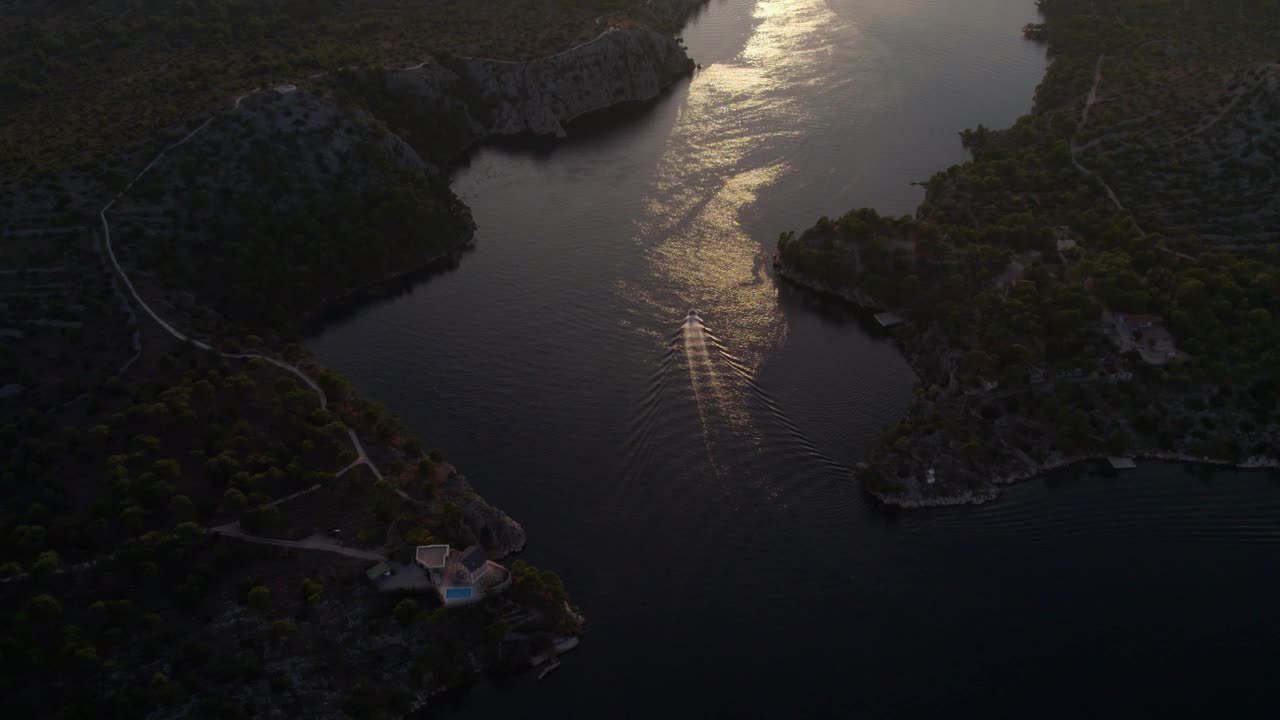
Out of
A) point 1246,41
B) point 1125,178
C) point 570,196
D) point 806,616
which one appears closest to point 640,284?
point 570,196

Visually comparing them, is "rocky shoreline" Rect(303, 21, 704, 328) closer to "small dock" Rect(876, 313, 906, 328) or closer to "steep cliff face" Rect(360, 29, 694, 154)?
"steep cliff face" Rect(360, 29, 694, 154)

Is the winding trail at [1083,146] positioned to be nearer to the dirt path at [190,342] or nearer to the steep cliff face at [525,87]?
the steep cliff face at [525,87]

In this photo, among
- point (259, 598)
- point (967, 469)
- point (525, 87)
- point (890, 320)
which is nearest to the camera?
point (259, 598)

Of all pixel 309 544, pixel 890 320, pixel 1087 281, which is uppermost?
pixel 309 544

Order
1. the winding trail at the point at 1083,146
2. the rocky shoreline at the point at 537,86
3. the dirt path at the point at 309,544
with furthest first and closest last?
the rocky shoreline at the point at 537,86, the winding trail at the point at 1083,146, the dirt path at the point at 309,544

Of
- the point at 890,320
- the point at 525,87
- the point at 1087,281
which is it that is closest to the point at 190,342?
the point at 890,320

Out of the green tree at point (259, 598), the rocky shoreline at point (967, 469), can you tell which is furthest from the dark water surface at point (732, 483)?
the green tree at point (259, 598)

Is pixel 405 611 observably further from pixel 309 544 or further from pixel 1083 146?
pixel 1083 146
